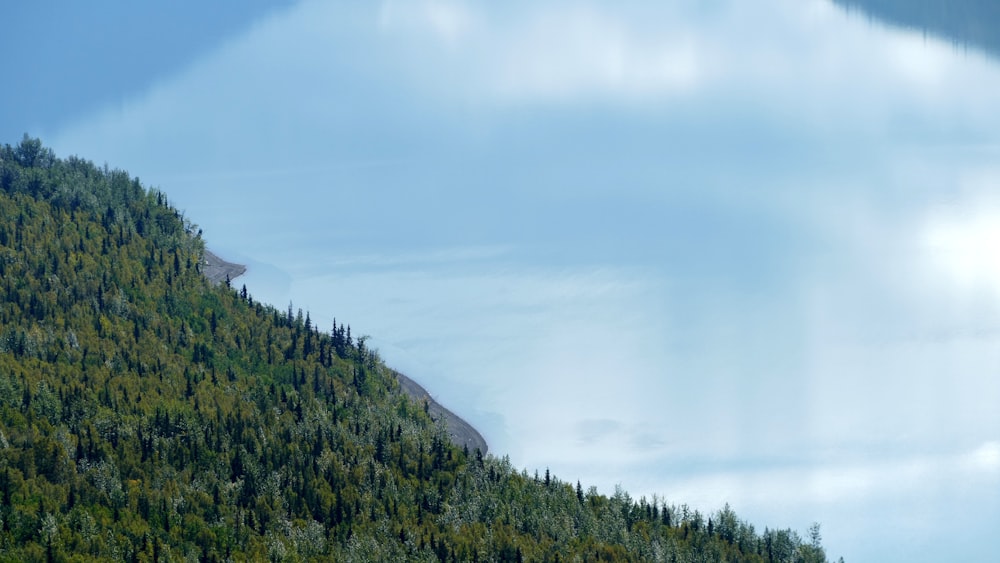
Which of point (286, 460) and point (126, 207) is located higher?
point (126, 207)

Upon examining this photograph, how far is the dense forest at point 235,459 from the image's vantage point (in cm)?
7719

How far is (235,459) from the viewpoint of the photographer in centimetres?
8488

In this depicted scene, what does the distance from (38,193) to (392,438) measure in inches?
1862

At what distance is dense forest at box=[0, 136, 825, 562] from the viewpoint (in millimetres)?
77188

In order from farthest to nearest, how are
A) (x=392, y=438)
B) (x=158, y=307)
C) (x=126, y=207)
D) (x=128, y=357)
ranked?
(x=126, y=207) < (x=158, y=307) < (x=128, y=357) < (x=392, y=438)

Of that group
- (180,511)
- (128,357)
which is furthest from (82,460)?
(128,357)

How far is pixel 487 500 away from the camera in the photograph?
82562 mm

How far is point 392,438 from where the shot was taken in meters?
89.3

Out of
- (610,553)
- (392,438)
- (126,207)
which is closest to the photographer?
(610,553)

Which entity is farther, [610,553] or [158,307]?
[158,307]

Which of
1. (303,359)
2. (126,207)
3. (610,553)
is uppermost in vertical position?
(126,207)

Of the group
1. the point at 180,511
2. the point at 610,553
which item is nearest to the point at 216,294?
the point at 180,511

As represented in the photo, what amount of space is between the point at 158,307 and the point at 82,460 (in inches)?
979

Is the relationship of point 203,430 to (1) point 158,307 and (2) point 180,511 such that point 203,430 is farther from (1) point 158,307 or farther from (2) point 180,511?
(1) point 158,307
